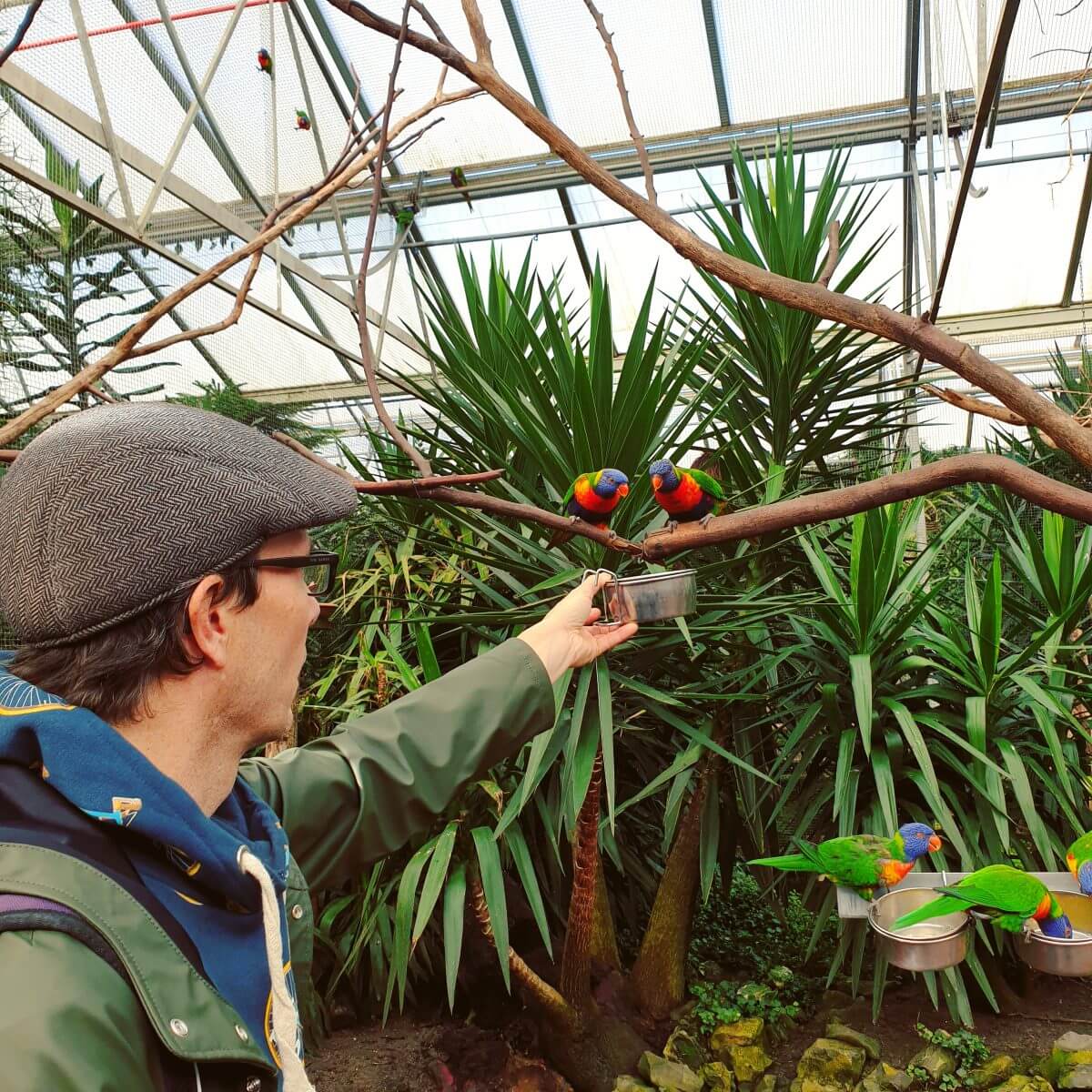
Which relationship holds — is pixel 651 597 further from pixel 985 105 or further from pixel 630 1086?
pixel 630 1086

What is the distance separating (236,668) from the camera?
0.58m

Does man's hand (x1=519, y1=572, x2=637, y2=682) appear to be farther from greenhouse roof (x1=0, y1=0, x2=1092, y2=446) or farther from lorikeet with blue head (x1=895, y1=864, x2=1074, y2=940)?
greenhouse roof (x1=0, y1=0, x2=1092, y2=446)

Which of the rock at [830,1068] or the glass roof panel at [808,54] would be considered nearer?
the rock at [830,1068]

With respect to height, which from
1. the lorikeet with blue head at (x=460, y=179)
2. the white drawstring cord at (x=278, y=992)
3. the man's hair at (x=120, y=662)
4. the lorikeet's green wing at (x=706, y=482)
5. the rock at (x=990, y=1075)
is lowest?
the rock at (x=990, y=1075)

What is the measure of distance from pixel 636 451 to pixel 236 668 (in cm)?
144

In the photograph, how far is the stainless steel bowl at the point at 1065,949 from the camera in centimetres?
111

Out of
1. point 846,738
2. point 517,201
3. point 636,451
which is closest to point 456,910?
point 846,738

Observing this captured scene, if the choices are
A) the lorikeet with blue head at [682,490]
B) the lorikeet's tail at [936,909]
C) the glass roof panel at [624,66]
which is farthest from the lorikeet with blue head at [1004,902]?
the glass roof panel at [624,66]

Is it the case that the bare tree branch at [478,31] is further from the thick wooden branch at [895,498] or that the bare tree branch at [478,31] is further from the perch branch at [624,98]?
the thick wooden branch at [895,498]

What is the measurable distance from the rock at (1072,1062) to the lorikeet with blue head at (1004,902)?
994mm

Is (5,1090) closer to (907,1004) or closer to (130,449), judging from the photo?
(130,449)

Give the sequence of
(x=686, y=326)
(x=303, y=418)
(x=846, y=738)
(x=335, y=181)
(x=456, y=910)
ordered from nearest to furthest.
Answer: (x=335, y=181) < (x=456, y=910) < (x=846, y=738) < (x=686, y=326) < (x=303, y=418)

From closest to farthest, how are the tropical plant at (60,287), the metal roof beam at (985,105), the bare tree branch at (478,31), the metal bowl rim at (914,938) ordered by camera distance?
1. the metal roof beam at (985,105)
2. the bare tree branch at (478,31)
3. the metal bowl rim at (914,938)
4. the tropical plant at (60,287)

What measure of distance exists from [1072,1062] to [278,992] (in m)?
2.02
